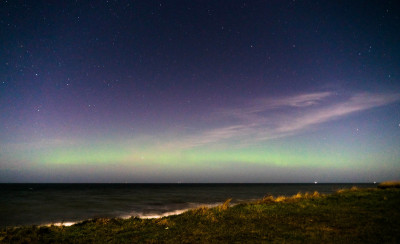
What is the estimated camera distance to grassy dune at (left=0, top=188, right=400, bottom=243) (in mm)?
11227

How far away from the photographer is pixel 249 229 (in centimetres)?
1308

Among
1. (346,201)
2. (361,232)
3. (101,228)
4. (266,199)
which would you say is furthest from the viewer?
(266,199)

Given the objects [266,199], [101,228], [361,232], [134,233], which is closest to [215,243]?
[134,233]

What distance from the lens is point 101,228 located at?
14.5m

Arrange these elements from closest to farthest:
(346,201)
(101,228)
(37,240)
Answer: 1. (37,240)
2. (101,228)
3. (346,201)

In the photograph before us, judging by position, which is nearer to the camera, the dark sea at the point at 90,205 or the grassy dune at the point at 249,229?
the grassy dune at the point at 249,229

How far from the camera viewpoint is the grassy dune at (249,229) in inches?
442

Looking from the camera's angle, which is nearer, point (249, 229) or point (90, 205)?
point (249, 229)

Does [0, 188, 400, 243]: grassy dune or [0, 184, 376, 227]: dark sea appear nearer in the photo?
[0, 188, 400, 243]: grassy dune

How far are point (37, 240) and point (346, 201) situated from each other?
1938cm

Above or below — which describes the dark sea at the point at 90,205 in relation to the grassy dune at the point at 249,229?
below

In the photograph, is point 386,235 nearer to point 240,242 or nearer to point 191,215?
point 240,242

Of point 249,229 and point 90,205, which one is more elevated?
point 249,229

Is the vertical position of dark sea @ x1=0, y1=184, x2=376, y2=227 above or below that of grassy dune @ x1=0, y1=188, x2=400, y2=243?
below
